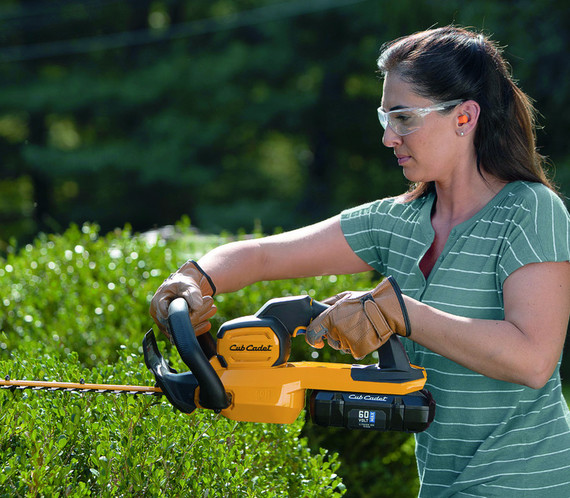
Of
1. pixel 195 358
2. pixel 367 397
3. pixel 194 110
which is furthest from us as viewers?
pixel 194 110

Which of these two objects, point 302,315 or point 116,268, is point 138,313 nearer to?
point 116,268

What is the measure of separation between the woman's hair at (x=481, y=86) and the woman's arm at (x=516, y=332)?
0.43 m

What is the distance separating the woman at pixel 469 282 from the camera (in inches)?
82.8

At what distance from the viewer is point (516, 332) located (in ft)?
6.84

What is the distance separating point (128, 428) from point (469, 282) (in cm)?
108

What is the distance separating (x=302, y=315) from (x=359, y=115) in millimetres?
19277

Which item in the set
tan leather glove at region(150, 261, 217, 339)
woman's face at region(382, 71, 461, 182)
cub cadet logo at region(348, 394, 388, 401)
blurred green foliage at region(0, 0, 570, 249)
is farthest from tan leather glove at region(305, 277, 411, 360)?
blurred green foliage at region(0, 0, 570, 249)

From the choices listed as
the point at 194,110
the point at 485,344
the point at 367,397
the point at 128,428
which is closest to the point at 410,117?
the point at 485,344

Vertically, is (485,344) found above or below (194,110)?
above

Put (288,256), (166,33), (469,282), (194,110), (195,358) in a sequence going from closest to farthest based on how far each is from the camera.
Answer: (195,358) → (469,282) → (288,256) → (194,110) → (166,33)

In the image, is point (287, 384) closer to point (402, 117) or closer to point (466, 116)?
point (402, 117)

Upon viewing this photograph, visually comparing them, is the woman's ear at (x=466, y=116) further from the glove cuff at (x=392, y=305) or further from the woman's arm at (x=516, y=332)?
the glove cuff at (x=392, y=305)

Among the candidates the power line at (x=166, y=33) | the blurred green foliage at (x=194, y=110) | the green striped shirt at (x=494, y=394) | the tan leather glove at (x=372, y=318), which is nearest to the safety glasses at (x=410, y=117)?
the green striped shirt at (x=494, y=394)

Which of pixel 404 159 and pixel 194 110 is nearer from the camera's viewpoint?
pixel 404 159
